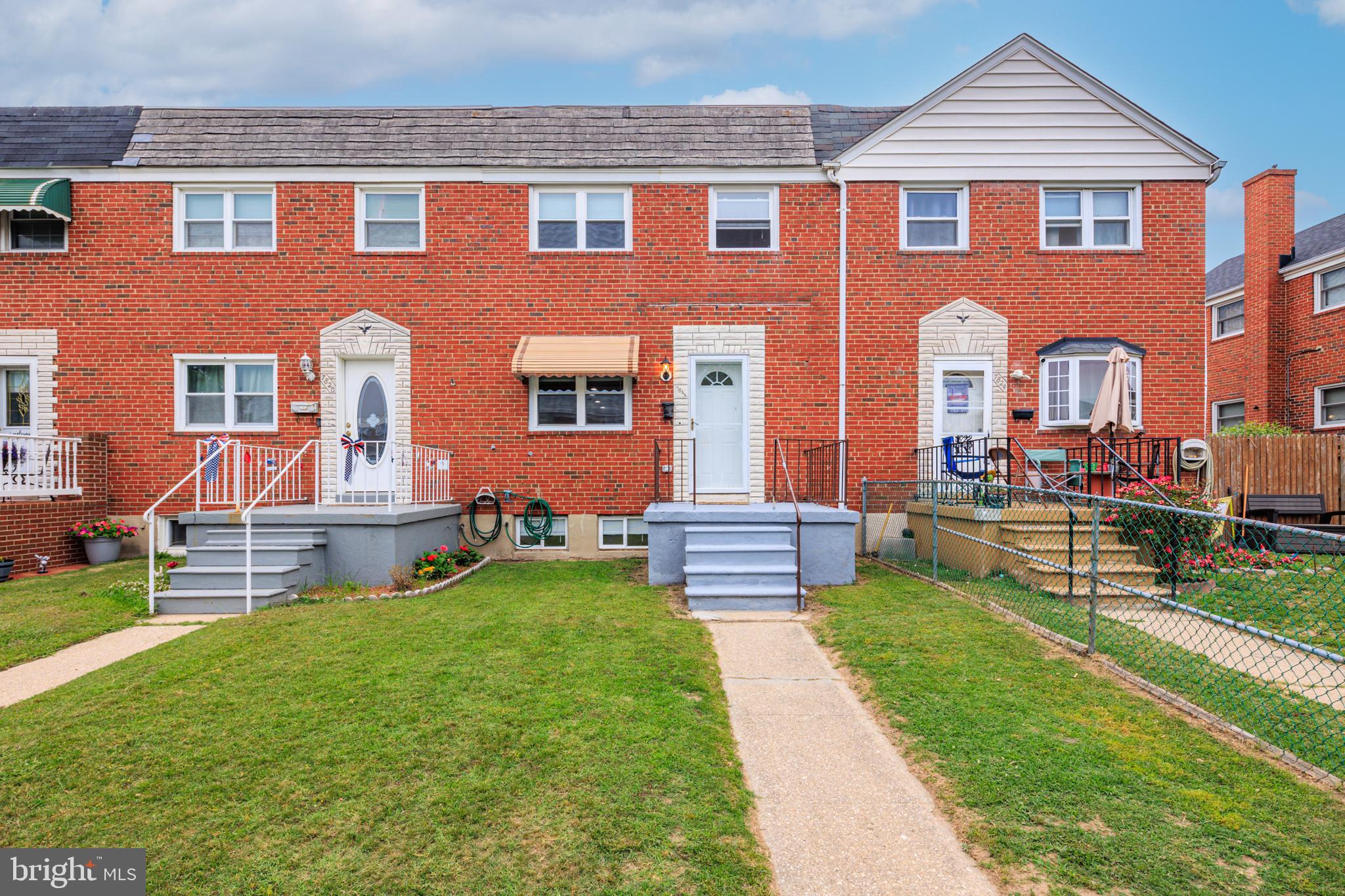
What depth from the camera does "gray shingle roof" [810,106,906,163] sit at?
11.4 m

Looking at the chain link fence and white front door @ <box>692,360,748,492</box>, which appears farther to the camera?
white front door @ <box>692,360,748,492</box>

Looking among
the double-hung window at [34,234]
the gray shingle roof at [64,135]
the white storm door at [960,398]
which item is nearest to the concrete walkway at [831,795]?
the white storm door at [960,398]

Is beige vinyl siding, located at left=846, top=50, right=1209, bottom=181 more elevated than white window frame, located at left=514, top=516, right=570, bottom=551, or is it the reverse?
beige vinyl siding, located at left=846, top=50, right=1209, bottom=181

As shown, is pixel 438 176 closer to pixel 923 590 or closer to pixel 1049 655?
pixel 923 590

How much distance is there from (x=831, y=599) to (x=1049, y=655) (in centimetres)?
251

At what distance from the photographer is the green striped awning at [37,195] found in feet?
33.6

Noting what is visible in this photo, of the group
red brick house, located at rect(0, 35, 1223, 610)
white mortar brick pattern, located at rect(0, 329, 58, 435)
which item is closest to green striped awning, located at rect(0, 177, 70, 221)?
red brick house, located at rect(0, 35, 1223, 610)

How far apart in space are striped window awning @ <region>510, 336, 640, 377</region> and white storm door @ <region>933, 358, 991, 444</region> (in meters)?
4.75

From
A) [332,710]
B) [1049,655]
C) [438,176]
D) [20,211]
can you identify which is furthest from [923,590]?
[20,211]

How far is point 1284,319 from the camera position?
18.0 metres

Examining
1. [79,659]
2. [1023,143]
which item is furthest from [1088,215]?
[79,659]

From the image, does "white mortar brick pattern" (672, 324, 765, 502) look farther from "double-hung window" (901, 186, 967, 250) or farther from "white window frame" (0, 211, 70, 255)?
"white window frame" (0, 211, 70, 255)

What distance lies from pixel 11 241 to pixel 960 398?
1491cm

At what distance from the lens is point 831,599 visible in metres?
7.77
